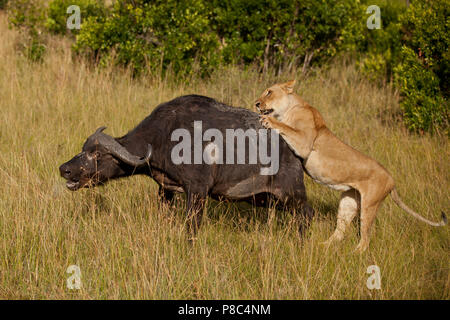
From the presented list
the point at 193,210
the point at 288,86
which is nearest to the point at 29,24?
the point at 288,86

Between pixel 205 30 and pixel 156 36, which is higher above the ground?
pixel 205 30

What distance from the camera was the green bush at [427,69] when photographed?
830 centimetres

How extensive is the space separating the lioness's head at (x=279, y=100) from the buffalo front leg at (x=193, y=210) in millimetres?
1275

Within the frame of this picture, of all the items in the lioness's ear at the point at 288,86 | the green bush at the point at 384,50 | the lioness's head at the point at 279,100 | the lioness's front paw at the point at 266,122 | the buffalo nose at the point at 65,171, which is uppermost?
the green bush at the point at 384,50

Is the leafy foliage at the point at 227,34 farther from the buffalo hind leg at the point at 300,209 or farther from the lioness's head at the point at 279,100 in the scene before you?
the buffalo hind leg at the point at 300,209

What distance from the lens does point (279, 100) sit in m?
5.64

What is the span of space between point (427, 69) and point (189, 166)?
17.5ft

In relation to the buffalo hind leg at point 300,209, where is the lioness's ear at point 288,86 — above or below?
above

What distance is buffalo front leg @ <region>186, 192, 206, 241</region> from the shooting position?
5.14m

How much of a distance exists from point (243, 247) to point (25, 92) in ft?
19.2

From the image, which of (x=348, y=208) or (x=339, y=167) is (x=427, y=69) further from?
(x=339, y=167)

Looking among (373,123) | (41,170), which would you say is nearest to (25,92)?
(41,170)

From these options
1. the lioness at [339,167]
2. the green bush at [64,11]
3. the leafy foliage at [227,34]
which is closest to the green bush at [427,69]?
the leafy foliage at [227,34]

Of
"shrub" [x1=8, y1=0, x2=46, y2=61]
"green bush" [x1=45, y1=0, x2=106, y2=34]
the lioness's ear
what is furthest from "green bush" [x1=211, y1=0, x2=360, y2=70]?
the lioness's ear
